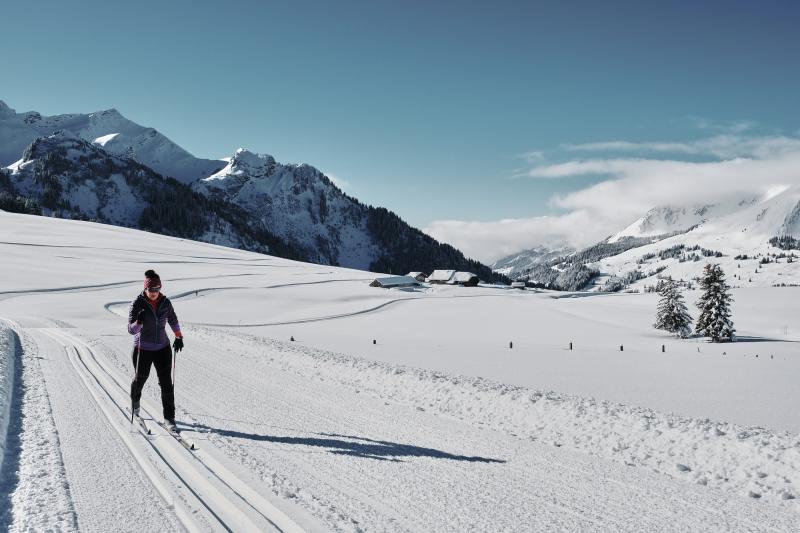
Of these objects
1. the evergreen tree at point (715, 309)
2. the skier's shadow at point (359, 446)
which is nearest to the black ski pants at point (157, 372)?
the skier's shadow at point (359, 446)

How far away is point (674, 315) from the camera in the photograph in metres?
55.8

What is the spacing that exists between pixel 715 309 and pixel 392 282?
6091cm

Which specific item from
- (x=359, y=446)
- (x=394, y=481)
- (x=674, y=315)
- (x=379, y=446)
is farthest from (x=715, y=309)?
(x=394, y=481)

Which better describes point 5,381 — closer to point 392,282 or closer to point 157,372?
point 157,372

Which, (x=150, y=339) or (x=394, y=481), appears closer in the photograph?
(x=394, y=481)

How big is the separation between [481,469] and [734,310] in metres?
83.9

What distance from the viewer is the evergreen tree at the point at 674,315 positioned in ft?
181

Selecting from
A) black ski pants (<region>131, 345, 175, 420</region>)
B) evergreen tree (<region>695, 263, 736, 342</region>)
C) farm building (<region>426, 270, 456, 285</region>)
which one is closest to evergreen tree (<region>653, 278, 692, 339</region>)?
evergreen tree (<region>695, 263, 736, 342</region>)

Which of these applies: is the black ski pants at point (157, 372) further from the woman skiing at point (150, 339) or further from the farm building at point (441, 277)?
the farm building at point (441, 277)

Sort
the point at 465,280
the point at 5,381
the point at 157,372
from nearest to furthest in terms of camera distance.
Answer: the point at 157,372, the point at 5,381, the point at 465,280

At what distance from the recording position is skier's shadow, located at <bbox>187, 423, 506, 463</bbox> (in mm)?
7656

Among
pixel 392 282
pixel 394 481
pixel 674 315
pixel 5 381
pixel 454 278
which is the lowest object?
pixel 392 282

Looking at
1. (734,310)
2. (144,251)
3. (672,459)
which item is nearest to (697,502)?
(672,459)

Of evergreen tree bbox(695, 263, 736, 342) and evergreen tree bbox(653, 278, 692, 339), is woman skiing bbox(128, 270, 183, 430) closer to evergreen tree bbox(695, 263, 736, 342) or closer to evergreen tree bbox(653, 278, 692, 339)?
evergreen tree bbox(695, 263, 736, 342)
